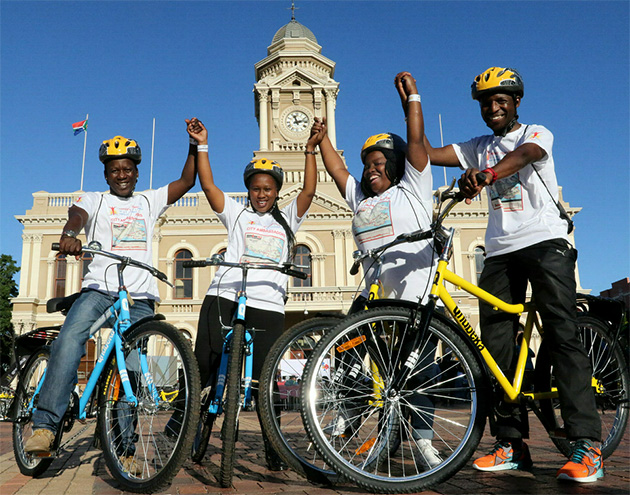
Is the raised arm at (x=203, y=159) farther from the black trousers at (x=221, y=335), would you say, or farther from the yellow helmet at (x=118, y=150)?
the black trousers at (x=221, y=335)

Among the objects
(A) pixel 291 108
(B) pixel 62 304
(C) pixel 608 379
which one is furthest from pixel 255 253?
(A) pixel 291 108

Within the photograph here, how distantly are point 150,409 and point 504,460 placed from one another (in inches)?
83.4

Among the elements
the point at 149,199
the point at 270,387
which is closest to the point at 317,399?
the point at 270,387

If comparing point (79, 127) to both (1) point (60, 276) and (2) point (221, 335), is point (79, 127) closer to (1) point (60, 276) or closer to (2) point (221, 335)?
(1) point (60, 276)

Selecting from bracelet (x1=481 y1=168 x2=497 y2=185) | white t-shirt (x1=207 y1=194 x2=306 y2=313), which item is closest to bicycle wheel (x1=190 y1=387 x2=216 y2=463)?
white t-shirt (x1=207 y1=194 x2=306 y2=313)

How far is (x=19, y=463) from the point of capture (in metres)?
3.85

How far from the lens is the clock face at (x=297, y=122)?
36469 millimetres

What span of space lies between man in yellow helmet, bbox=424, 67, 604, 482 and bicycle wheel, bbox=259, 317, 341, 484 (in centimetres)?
108

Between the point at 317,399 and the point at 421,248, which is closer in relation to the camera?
→ the point at 317,399

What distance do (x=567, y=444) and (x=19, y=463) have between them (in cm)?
357

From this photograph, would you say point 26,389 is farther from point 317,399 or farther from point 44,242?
point 44,242

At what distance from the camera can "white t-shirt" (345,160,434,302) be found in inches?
145

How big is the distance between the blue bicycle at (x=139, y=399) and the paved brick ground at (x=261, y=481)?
164 mm

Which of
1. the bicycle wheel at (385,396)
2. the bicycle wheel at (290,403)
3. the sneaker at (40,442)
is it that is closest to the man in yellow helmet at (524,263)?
the bicycle wheel at (385,396)
